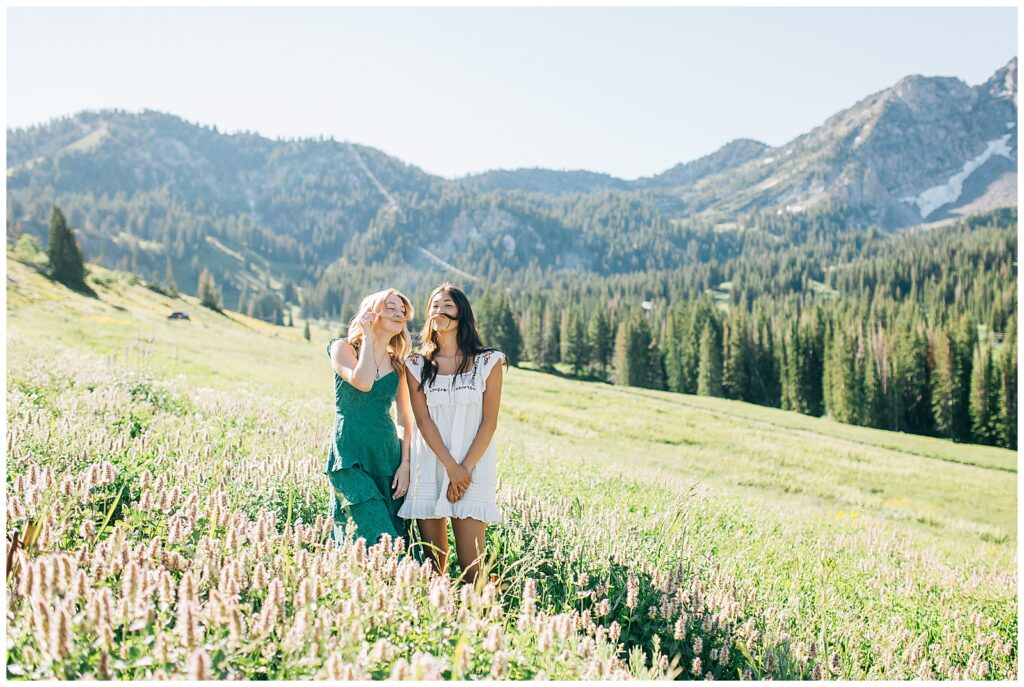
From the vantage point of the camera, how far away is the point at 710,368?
98000 millimetres

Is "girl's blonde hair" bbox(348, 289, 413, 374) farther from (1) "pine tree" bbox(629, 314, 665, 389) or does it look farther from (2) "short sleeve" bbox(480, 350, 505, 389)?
(1) "pine tree" bbox(629, 314, 665, 389)

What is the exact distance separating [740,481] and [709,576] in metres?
21.7

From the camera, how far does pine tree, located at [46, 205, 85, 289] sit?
62.0 m

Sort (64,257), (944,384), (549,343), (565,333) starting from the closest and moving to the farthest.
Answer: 1. (64,257)
2. (944,384)
3. (565,333)
4. (549,343)

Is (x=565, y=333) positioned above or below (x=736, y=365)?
above

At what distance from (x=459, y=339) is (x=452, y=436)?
2.82 ft

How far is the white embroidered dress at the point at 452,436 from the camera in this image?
17.8 ft

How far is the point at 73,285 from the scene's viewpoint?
61.5 meters

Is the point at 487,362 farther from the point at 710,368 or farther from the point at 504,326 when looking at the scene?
the point at 504,326

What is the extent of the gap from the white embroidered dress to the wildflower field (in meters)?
0.66

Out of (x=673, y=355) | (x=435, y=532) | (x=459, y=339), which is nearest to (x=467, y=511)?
(x=435, y=532)

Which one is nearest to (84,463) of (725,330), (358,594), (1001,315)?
(358,594)

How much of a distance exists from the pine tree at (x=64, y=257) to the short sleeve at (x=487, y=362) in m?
69.4

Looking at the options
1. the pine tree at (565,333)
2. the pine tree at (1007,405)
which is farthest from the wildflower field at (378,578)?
the pine tree at (565,333)
